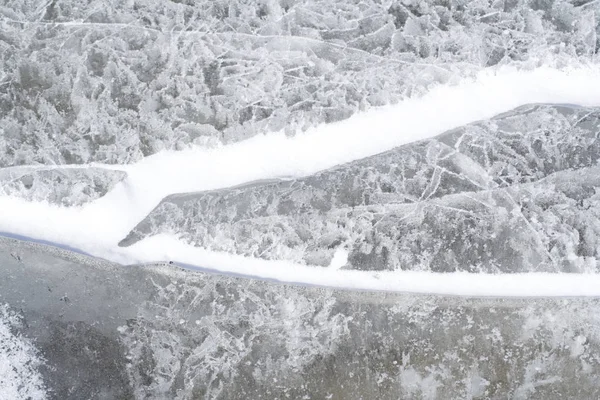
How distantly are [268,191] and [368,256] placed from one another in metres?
0.69

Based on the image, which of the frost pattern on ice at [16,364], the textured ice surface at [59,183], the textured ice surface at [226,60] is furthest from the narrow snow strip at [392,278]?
the frost pattern on ice at [16,364]

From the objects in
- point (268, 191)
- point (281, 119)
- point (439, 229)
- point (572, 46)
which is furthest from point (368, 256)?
point (572, 46)

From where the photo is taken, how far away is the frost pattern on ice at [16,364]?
304 cm

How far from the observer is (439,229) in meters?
3.06

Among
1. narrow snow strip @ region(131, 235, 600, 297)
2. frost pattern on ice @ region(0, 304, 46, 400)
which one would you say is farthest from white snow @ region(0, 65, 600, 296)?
frost pattern on ice @ region(0, 304, 46, 400)

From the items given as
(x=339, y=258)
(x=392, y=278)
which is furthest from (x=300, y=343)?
(x=392, y=278)

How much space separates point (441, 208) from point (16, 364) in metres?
2.61

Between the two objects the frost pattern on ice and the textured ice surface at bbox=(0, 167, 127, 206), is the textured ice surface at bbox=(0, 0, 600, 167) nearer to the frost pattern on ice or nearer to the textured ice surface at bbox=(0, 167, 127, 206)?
the textured ice surface at bbox=(0, 167, 127, 206)

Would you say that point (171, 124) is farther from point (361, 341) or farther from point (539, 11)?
point (539, 11)

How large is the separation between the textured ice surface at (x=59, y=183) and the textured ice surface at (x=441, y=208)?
335 millimetres

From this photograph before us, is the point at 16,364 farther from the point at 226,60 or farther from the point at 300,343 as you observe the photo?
the point at 226,60

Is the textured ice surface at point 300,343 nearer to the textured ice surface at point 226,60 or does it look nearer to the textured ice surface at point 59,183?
the textured ice surface at point 59,183

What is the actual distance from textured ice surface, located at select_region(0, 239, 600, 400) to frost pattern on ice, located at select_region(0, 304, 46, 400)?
5cm

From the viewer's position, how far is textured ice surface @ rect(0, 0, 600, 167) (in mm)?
3143
